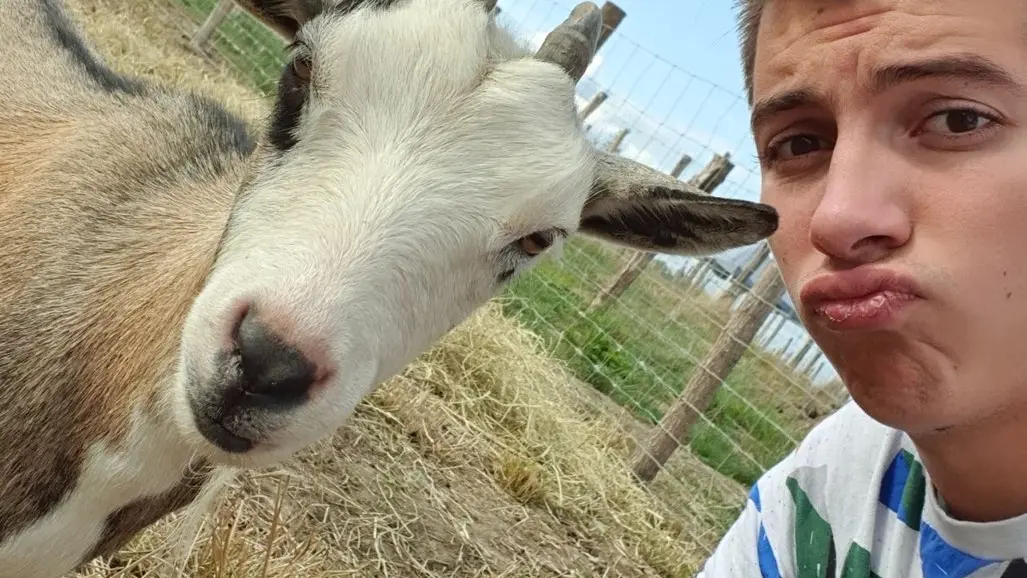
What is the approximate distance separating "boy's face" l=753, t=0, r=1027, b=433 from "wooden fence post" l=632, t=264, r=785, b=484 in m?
4.38

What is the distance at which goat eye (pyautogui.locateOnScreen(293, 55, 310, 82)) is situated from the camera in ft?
6.52

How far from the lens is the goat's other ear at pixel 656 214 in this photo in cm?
229

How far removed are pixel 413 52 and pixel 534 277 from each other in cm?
677

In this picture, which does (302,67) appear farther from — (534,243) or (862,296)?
(862,296)

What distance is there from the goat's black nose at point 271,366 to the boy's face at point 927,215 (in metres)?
0.95

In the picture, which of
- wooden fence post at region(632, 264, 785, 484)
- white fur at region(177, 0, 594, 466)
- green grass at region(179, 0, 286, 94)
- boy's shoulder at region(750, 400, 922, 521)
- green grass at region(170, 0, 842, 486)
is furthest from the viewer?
green grass at region(179, 0, 286, 94)

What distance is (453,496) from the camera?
4305 mm

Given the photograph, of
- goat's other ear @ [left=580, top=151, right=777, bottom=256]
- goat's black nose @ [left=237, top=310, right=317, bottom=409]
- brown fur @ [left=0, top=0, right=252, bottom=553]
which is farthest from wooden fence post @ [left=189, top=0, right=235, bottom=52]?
goat's black nose @ [left=237, top=310, right=317, bottom=409]

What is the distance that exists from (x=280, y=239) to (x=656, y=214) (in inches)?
48.1

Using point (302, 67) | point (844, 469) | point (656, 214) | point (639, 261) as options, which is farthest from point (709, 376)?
point (302, 67)

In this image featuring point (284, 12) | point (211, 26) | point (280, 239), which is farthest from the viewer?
point (211, 26)

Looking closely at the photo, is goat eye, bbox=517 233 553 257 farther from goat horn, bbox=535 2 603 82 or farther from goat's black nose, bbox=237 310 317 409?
goat's black nose, bbox=237 310 317 409

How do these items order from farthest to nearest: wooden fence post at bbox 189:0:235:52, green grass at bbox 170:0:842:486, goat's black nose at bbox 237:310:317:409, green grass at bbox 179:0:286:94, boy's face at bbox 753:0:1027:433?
green grass at bbox 179:0:286:94 < wooden fence post at bbox 189:0:235:52 < green grass at bbox 170:0:842:486 < goat's black nose at bbox 237:310:317:409 < boy's face at bbox 753:0:1027:433

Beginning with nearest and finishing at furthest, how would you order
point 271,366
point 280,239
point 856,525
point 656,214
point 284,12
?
1. point 271,366
2. point 280,239
3. point 856,525
4. point 284,12
5. point 656,214
